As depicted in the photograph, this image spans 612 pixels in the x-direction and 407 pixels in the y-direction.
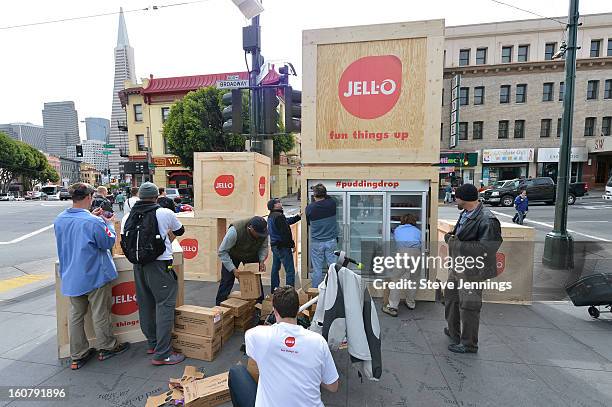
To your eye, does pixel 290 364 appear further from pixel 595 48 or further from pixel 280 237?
pixel 595 48

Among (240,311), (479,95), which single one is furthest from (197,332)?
(479,95)

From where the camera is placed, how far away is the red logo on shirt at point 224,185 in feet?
19.6

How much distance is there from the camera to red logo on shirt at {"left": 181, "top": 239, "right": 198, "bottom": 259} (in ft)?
20.7

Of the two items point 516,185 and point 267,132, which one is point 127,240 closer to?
point 267,132

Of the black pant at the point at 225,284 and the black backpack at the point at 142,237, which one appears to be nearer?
the black backpack at the point at 142,237

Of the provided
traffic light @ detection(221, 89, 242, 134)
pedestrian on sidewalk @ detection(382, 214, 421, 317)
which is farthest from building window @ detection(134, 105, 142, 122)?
pedestrian on sidewalk @ detection(382, 214, 421, 317)

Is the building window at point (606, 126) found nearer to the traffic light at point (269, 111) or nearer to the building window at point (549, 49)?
the building window at point (549, 49)

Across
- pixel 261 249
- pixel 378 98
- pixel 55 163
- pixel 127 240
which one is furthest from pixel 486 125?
pixel 55 163

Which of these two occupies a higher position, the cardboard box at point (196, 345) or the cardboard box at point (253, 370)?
the cardboard box at point (253, 370)

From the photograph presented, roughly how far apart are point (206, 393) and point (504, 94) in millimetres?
32559

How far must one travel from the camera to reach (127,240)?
10.5 feet

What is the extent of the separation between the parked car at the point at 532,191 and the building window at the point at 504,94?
1063 cm

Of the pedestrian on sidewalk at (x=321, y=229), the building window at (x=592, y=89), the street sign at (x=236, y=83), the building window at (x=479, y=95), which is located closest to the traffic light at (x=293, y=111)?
the street sign at (x=236, y=83)

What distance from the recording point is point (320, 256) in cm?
503
